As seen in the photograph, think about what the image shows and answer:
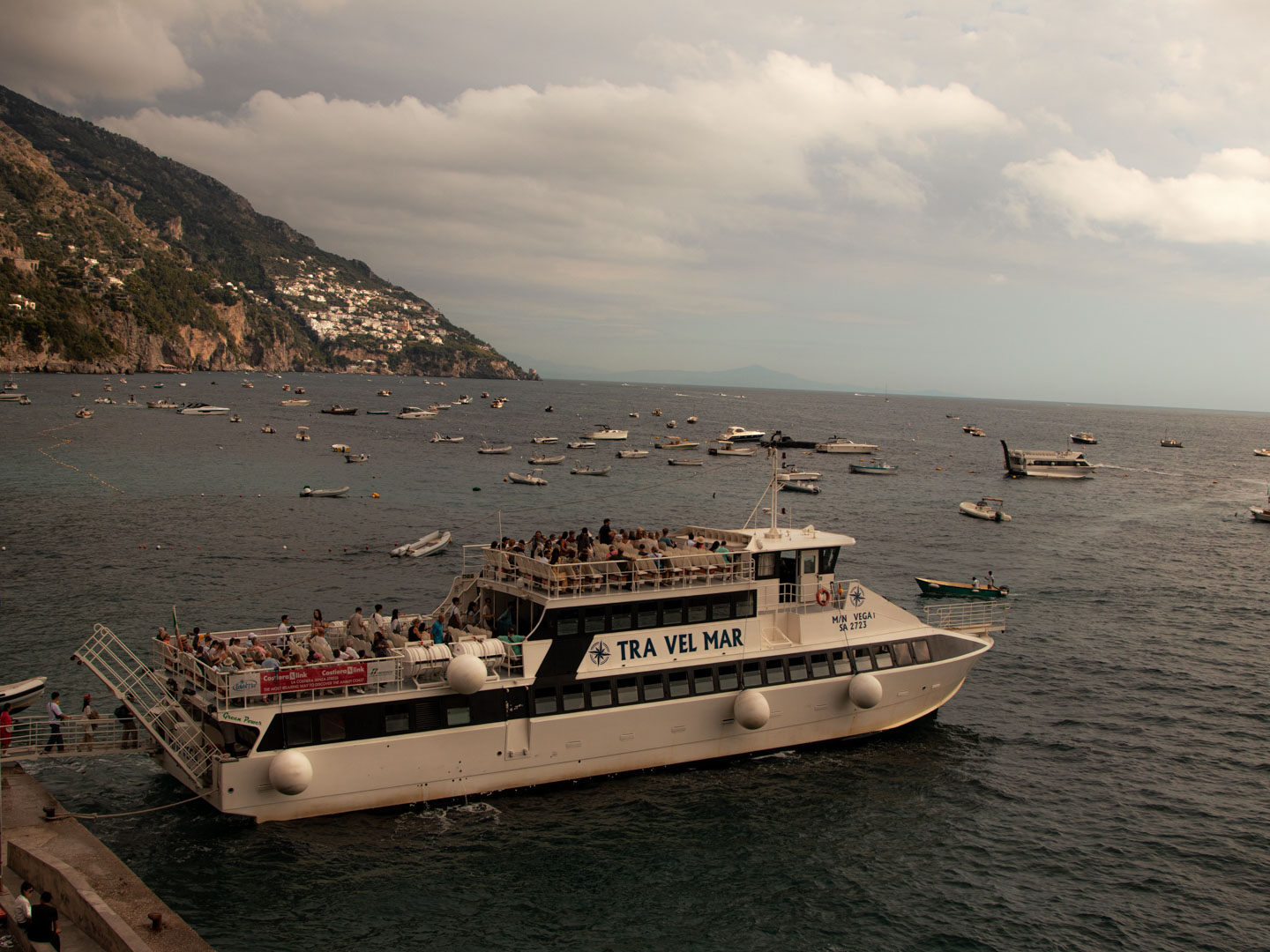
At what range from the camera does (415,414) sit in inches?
6570

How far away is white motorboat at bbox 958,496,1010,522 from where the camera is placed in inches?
2968

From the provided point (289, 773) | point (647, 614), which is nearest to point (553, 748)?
point (647, 614)

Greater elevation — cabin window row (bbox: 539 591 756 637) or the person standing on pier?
cabin window row (bbox: 539 591 756 637)

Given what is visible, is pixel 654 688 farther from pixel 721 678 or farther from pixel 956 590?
pixel 956 590

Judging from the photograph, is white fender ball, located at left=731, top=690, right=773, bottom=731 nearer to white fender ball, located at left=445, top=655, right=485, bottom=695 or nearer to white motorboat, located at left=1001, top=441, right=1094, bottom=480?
white fender ball, located at left=445, top=655, right=485, bottom=695

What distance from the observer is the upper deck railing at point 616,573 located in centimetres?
2377

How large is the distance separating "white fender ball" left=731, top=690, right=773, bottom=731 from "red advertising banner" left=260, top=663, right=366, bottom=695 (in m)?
9.96

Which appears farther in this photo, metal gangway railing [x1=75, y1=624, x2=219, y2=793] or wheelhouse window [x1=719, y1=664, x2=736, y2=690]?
wheelhouse window [x1=719, y1=664, x2=736, y2=690]

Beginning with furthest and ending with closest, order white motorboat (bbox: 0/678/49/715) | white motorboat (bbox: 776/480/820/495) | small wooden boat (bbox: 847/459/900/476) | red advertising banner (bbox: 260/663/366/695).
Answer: small wooden boat (bbox: 847/459/900/476), white motorboat (bbox: 776/480/820/495), white motorboat (bbox: 0/678/49/715), red advertising banner (bbox: 260/663/366/695)

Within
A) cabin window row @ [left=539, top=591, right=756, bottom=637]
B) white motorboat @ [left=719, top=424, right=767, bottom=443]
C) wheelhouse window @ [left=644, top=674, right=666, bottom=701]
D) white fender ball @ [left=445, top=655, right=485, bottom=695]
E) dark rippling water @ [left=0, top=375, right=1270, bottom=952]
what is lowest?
dark rippling water @ [left=0, top=375, right=1270, bottom=952]

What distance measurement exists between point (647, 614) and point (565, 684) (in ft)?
9.97

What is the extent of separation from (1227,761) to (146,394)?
186864 millimetres

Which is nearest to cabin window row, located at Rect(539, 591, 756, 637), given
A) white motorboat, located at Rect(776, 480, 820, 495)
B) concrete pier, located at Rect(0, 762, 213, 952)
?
concrete pier, located at Rect(0, 762, 213, 952)

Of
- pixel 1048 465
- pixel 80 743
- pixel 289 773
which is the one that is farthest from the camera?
pixel 1048 465
